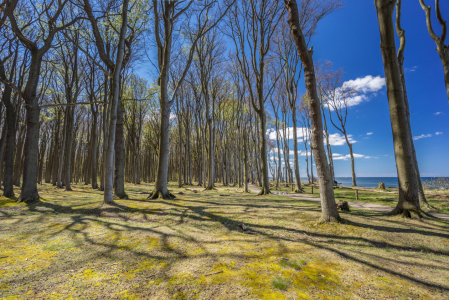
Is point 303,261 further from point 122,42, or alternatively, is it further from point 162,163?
point 122,42

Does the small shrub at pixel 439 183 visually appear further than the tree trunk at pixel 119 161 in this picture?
Yes

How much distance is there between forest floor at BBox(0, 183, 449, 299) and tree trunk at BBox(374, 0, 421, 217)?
0.56m

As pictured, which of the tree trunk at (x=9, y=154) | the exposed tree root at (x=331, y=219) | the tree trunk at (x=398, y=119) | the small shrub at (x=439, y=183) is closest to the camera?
the exposed tree root at (x=331, y=219)

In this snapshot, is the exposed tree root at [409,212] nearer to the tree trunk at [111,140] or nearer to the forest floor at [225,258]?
the forest floor at [225,258]

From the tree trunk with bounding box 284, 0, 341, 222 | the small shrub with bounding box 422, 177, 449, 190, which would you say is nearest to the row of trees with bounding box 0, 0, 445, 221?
the tree trunk with bounding box 284, 0, 341, 222

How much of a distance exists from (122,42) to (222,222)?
7557 millimetres

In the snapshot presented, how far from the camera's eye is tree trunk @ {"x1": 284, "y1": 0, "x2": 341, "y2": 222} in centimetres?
432

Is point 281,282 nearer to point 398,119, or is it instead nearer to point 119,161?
point 398,119

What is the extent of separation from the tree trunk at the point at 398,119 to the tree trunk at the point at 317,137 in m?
2.09

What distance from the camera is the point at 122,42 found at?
7.20 metres

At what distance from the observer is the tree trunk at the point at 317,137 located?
14.2 feet

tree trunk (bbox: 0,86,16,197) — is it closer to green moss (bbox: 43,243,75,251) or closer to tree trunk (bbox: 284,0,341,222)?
green moss (bbox: 43,243,75,251)

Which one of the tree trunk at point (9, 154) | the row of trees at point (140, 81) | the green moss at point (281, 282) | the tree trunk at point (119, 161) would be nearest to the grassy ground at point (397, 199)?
the row of trees at point (140, 81)

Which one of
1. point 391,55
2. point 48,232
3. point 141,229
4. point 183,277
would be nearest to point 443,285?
point 183,277
